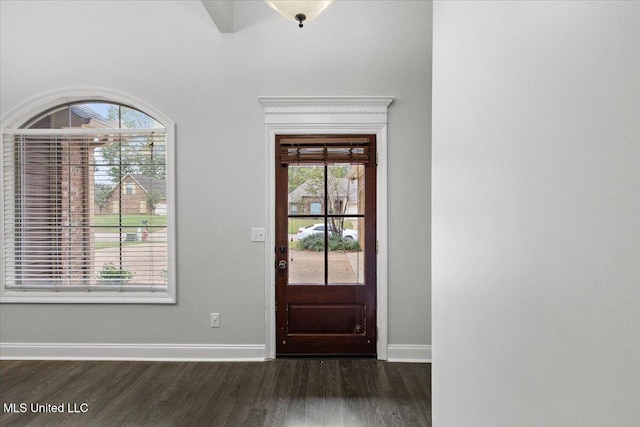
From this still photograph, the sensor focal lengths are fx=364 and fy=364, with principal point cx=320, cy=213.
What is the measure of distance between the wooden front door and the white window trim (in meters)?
Result: 0.92

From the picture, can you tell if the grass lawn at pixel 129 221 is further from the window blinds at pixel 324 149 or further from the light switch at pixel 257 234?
the window blinds at pixel 324 149

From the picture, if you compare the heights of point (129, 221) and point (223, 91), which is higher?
point (223, 91)

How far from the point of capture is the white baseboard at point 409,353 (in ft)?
10.5

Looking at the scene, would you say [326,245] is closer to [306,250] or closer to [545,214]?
[306,250]

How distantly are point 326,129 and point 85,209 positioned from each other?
229 centimetres

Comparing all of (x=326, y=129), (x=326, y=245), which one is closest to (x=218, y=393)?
(x=326, y=245)

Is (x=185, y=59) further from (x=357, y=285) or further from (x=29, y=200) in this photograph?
(x=357, y=285)

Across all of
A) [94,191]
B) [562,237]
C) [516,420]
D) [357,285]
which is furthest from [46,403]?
[562,237]

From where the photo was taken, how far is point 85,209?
3291 mm

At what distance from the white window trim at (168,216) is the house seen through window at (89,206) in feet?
0.20

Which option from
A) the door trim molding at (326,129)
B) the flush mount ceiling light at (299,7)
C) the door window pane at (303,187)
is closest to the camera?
the flush mount ceiling light at (299,7)

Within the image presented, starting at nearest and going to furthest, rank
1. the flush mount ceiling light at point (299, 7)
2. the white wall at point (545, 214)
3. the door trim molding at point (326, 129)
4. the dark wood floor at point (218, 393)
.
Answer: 1. the white wall at point (545, 214)
2. the flush mount ceiling light at point (299, 7)
3. the dark wood floor at point (218, 393)
4. the door trim molding at point (326, 129)

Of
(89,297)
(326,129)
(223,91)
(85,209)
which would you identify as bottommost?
(89,297)

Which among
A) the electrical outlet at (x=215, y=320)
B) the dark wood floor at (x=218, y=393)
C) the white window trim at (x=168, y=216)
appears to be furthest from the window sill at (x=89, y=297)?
the dark wood floor at (x=218, y=393)
